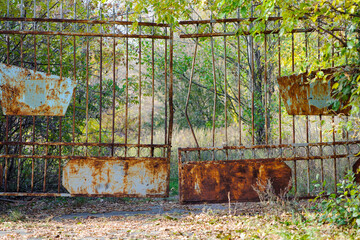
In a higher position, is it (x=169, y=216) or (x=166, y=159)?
(x=166, y=159)

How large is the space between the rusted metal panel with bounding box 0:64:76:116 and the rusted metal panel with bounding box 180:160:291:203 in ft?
6.86

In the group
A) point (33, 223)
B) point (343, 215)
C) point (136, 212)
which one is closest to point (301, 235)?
point (343, 215)

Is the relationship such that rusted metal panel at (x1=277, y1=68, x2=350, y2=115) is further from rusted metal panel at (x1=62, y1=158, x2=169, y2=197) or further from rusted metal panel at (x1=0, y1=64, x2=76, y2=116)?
rusted metal panel at (x1=0, y1=64, x2=76, y2=116)

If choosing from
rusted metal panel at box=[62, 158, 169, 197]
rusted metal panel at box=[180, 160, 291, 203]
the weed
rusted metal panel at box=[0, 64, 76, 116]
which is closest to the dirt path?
Answer: the weed

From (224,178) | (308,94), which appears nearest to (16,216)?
(224,178)

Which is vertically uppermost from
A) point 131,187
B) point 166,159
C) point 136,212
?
point 166,159

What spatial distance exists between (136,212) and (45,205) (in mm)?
1592

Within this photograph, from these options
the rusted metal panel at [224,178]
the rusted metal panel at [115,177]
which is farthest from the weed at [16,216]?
the rusted metal panel at [224,178]


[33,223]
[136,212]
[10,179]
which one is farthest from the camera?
[10,179]

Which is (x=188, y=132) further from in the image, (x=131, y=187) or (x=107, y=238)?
(x=107, y=238)

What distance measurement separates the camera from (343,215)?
394cm

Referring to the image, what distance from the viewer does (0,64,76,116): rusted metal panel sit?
535cm

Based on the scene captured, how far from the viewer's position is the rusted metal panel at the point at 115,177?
5.35 m

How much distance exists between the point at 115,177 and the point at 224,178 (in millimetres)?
1570
